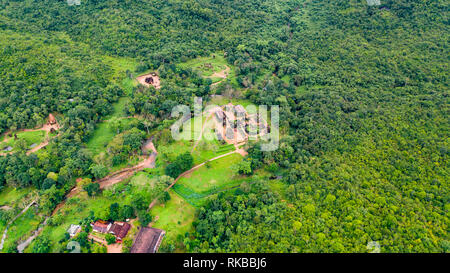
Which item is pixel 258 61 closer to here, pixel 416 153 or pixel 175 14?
pixel 175 14

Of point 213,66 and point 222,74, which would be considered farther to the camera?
point 213,66

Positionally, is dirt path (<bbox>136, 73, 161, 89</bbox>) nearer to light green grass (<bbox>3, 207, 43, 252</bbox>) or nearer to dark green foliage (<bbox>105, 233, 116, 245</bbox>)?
light green grass (<bbox>3, 207, 43, 252</bbox>)

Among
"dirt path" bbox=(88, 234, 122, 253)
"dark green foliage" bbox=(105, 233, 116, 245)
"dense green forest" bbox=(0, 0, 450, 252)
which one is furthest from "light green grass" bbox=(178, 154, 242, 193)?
"dirt path" bbox=(88, 234, 122, 253)

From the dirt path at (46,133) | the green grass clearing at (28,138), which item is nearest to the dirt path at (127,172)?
the dirt path at (46,133)

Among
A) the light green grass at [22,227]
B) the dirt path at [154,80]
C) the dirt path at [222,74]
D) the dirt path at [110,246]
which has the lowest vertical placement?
the dirt path at [110,246]

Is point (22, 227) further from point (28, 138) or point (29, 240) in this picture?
point (28, 138)

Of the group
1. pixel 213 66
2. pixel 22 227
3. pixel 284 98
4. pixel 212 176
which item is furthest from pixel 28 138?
pixel 284 98

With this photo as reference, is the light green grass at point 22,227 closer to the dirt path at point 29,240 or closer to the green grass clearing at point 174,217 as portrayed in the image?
the dirt path at point 29,240

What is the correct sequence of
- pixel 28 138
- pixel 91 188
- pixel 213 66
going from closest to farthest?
pixel 91 188
pixel 28 138
pixel 213 66

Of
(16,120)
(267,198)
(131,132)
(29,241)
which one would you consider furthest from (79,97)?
(267,198)
